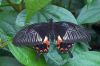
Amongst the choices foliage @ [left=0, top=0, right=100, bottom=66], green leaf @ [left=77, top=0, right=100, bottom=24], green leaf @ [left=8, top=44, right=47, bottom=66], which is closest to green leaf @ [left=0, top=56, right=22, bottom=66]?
foliage @ [left=0, top=0, right=100, bottom=66]

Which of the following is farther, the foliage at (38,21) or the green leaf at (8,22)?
the green leaf at (8,22)

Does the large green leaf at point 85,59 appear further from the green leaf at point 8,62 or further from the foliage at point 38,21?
the green leaf at point 8,62

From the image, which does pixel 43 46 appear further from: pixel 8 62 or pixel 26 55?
pixel 8 62

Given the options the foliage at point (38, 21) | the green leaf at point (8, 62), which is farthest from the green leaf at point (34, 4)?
the green leaf at point (8, 62)

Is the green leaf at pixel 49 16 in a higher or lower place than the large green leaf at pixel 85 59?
higher

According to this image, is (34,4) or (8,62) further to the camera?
→ (8,62)

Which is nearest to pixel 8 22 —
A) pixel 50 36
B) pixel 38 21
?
pixel 38 21
